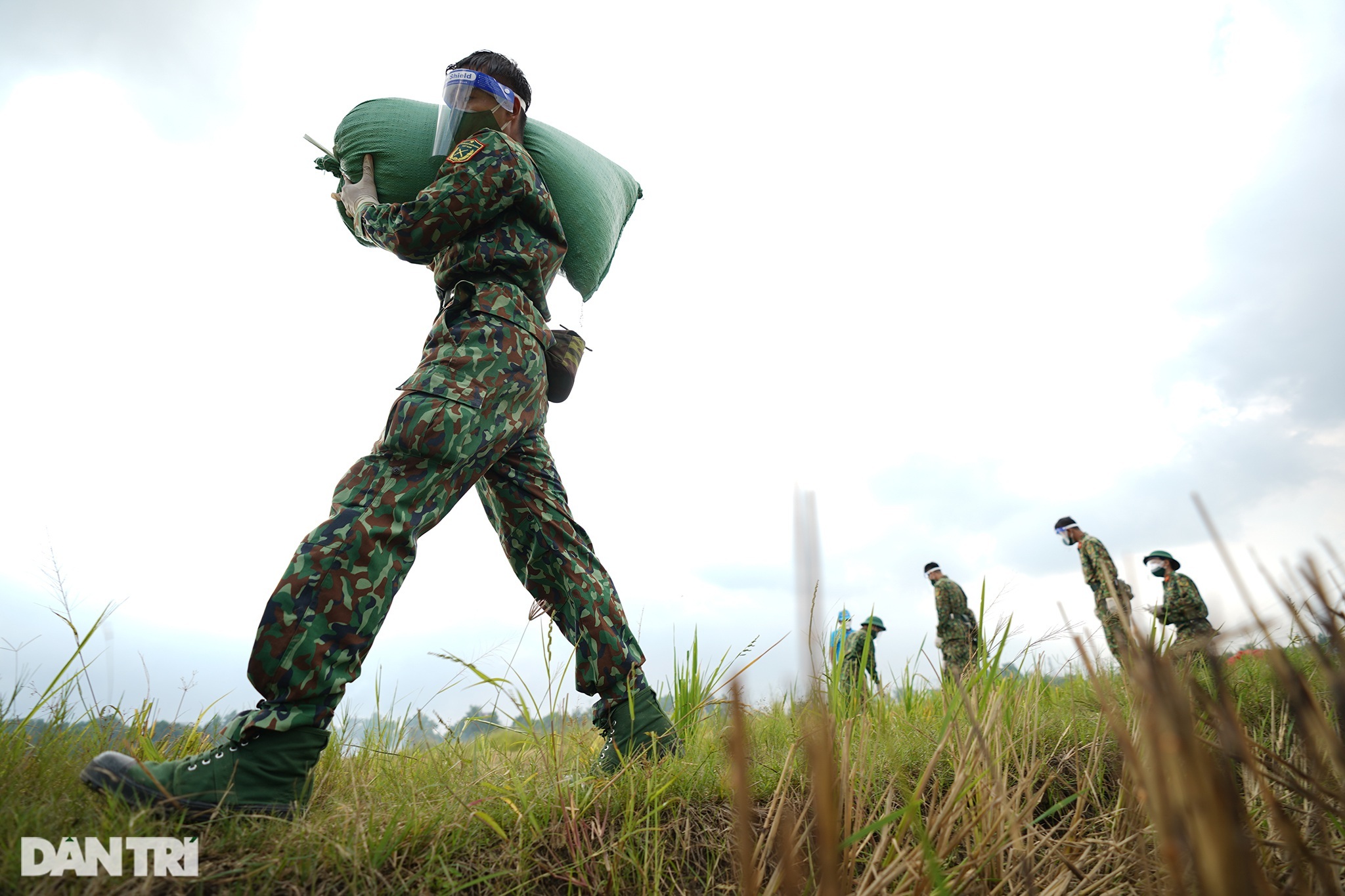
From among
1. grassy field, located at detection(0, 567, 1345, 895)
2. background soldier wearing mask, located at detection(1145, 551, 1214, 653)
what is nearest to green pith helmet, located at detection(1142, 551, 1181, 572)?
background soldier wearing mask, located at detection(1145, 551, 1214, 653)

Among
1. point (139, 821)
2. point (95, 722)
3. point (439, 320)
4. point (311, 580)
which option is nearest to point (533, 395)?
point (439, 320)

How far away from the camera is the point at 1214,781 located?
462 mm

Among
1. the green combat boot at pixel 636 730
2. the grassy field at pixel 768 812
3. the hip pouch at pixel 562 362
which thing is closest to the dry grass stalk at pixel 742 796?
the grassy field at pixel 768 812

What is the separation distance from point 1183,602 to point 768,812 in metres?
7.79

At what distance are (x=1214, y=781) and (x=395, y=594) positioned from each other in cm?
138

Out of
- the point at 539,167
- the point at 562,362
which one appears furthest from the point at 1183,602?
the point at 539,167

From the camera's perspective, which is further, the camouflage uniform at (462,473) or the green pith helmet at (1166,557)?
the green pith helmet at (1166,557)

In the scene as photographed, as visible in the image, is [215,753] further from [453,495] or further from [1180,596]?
[1180,596]

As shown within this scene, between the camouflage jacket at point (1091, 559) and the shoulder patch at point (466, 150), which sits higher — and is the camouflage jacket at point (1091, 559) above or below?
below

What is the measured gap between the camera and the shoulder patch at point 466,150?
5.93ft

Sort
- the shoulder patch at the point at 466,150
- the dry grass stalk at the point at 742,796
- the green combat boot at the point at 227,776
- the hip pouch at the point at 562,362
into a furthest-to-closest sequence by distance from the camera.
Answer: the hip pouch at the point at 562,362
the shoulder patch at the point at 466,150
the green combat boot at the point at 227,776
the dry grass stalk at the point at 742,796

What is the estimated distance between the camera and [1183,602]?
23.5 ft

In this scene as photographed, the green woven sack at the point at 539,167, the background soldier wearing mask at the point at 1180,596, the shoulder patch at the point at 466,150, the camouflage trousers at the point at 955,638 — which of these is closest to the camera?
the shoulder patch at the point at 466,150

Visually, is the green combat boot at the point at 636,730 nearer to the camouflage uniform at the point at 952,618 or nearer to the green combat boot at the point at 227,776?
the green combat boot at the point at 227,776
